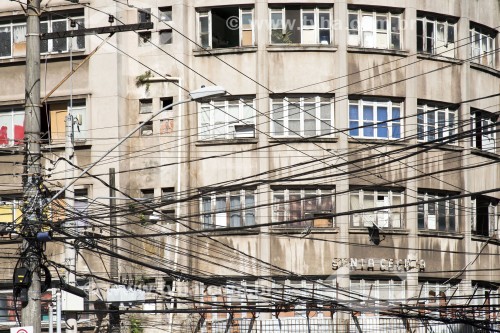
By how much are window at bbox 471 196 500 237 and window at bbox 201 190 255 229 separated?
8.41m

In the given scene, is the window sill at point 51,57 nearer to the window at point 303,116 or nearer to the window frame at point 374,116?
the window at point 303,116

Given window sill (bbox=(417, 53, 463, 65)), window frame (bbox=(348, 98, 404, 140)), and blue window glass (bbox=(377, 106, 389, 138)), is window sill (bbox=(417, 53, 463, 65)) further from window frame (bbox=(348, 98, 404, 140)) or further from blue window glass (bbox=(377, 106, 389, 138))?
blue window glass (bbox=(377, 106, 389, 138))

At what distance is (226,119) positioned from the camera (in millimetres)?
44594

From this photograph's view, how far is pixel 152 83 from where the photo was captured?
44750 mm

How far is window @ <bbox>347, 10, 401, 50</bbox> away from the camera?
148 ft

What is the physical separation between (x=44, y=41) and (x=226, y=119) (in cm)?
707

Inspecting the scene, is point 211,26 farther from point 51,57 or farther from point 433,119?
point 433,119

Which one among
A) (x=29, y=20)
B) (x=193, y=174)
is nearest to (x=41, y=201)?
(x=29, y=20)

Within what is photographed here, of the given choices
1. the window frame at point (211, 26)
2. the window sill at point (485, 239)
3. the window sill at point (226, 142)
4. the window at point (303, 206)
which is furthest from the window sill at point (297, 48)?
the window sill at point (485, 239)

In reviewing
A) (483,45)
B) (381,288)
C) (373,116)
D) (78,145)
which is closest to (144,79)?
(78,145)

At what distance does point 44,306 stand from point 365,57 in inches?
550

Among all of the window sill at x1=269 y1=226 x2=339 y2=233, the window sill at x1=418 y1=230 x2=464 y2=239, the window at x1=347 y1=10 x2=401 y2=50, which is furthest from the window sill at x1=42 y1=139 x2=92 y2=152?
the window sill at x1=418 y1=230 x2=464 y2=239

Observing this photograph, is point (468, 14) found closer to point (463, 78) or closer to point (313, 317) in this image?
point (463, 78)

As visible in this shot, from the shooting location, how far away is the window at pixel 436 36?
151 ft
